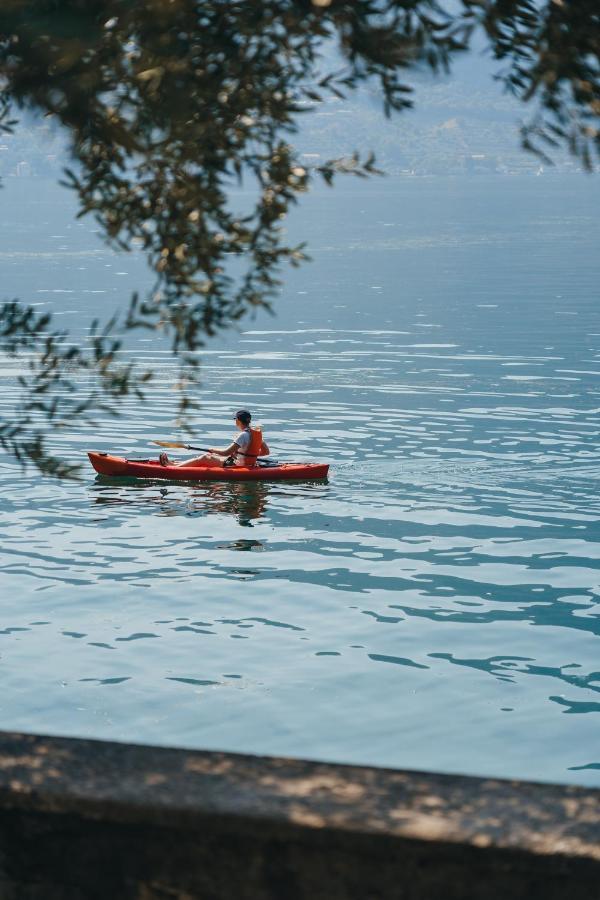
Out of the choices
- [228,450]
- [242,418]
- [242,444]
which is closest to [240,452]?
[242,444]

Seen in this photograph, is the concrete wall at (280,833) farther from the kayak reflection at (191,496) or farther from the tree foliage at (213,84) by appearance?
the kayak reflection at (191,496)

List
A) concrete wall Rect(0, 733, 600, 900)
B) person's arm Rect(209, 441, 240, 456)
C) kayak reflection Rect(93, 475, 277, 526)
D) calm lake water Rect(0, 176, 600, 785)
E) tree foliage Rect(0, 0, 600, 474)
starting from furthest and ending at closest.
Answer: person's arm Rect(209, 441, 240, 456) → kayak reflection Rect(93, 475, 277, 526) → calm lake water Rect(0, 176, 600, 785) → tree foliage Rect(0, 0, 600, 474) → concrete wall Rect(0, 733, 600, 900)

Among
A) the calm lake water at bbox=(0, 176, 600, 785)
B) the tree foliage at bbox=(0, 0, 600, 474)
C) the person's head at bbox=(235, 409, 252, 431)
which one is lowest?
the calm lake water at bbox=(0, 176, 600, 785)

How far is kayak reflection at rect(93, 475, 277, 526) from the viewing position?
24.1 metres

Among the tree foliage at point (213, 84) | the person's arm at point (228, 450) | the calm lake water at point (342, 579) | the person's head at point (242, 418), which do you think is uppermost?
the tree foliage at point (213, 84)

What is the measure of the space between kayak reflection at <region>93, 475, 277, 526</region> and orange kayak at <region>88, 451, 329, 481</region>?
4.4 inches

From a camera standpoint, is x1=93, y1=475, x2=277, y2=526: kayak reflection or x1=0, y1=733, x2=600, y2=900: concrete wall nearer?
x1=0, y1=733, x2=600, y2=900: concrete wall

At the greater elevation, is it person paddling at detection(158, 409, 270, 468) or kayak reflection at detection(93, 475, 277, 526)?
person paddling at detection(158, 409, 270, 468)

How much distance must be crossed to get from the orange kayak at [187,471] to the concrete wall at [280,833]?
2152 cm

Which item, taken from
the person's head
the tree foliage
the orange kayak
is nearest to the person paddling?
the person's head

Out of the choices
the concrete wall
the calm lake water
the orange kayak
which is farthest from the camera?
the orange kayak

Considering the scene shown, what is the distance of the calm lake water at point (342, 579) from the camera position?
14117 millimetres

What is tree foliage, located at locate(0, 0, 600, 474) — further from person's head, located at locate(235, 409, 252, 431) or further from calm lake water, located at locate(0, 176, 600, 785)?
person's head, located at locate(235, 409, 252, 431)

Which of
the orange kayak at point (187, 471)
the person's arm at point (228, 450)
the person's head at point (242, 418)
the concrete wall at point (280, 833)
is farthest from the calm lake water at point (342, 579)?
the concrete wall at point (280, 833)
